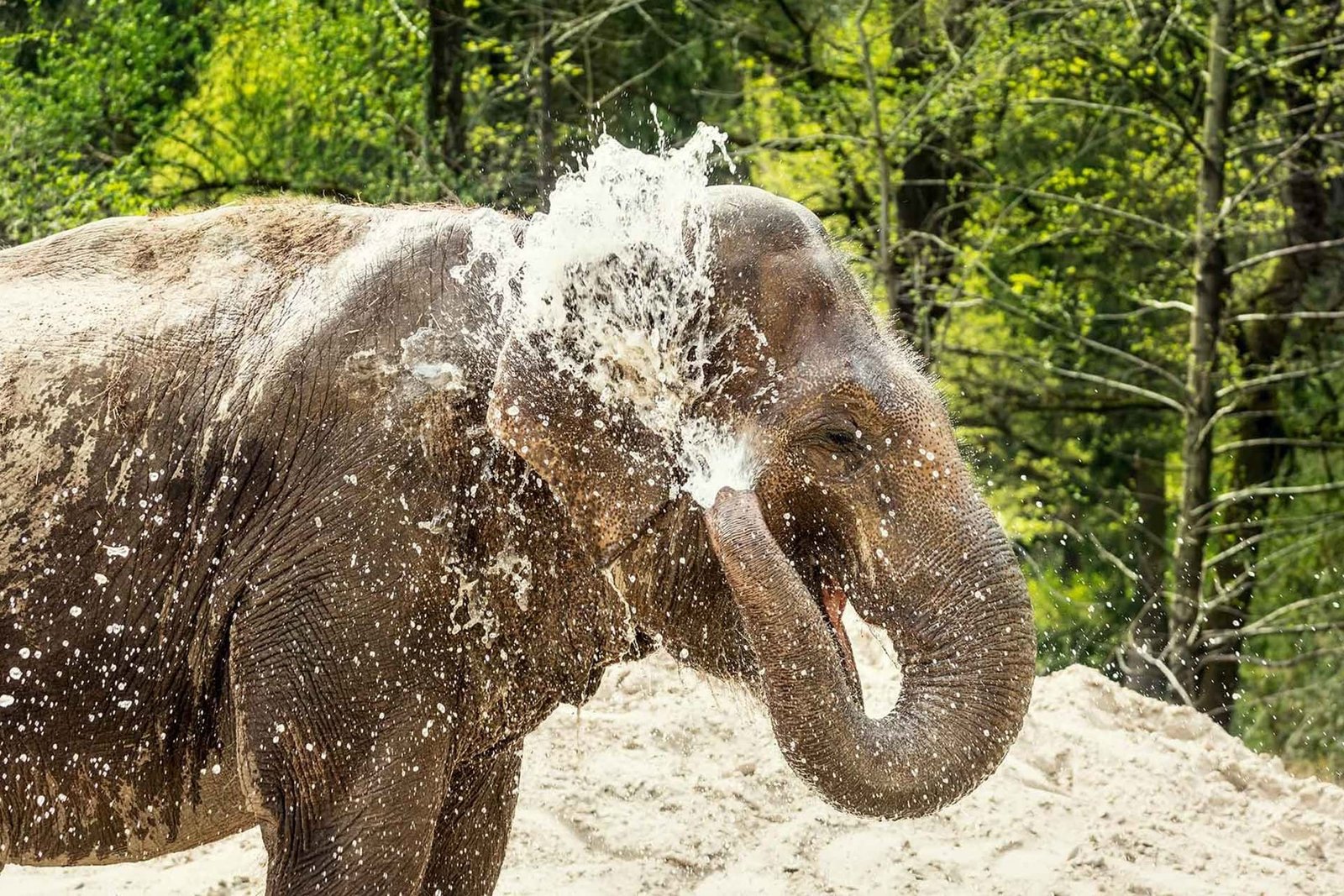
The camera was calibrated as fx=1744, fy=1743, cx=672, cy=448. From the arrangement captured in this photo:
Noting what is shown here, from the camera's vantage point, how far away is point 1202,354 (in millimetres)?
10133

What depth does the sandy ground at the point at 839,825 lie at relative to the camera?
228 inches

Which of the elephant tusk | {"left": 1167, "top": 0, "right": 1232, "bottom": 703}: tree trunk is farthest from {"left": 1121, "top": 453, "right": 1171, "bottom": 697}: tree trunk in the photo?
the elephant tusk

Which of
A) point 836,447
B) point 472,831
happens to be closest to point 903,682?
point 836,447

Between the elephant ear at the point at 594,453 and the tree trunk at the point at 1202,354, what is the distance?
681 centimetres

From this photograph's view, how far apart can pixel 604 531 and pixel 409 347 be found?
1.98 feet

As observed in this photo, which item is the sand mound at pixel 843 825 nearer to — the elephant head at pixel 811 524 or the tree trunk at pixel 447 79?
the elephant head at pixel 811 524

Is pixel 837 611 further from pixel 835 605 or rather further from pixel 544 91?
pixel 544 91

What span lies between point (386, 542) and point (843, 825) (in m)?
2.88

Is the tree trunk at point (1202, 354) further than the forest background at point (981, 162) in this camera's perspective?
No

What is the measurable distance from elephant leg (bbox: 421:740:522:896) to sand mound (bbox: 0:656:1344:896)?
42.6 inches

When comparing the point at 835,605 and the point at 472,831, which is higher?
the point at 835,605

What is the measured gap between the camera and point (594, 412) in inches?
149

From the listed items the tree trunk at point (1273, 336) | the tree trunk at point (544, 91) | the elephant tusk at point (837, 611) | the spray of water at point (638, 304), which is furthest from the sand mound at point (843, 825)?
the tree trunk at point (544, 91)

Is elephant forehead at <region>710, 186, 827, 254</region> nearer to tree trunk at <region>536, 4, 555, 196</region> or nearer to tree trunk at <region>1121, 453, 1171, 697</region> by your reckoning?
tree trunk at <region>1121, 453, 1171, 697</region>
